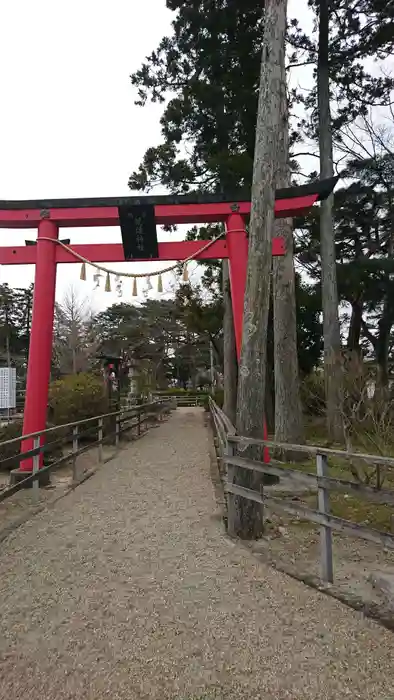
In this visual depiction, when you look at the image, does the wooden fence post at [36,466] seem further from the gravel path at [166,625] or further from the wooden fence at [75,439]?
the gravel path at [166,625]

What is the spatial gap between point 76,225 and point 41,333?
81.7 inches

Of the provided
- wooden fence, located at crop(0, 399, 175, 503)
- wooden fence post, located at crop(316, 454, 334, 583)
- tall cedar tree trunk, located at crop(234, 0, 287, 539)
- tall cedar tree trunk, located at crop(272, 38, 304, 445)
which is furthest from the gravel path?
tall cedar tree trunk, located at crop(272, 38, 304, 445)

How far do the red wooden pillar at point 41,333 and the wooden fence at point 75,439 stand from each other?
1.41ft

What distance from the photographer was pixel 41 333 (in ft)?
27.0

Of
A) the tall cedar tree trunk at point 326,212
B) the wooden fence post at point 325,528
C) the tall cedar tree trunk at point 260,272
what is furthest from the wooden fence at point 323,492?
the tall cedar tree trunk at point 326,212

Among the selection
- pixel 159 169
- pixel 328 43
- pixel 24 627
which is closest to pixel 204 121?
pixel 159 169

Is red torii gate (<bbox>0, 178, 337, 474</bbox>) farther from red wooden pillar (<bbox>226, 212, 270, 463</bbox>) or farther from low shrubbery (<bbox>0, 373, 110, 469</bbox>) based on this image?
low shrubbery (<bbox>0, 373, 110, 469</bbox>)

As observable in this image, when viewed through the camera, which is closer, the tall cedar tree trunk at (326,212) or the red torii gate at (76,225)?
the red torii gate at (76,225)

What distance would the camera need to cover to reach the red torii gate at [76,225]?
26.6ft

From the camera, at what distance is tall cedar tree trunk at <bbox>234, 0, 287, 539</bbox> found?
4.86 meters

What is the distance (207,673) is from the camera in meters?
2.49

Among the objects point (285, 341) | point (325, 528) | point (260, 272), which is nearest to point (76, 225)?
point (260, 272)

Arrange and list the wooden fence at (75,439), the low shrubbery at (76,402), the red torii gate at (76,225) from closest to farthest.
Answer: the wooden fence at (75,439)
the red torii gate at (76,225)
the low shrubbery at (76,402)

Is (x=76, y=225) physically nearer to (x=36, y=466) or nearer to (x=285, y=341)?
(x=36, y=466)
